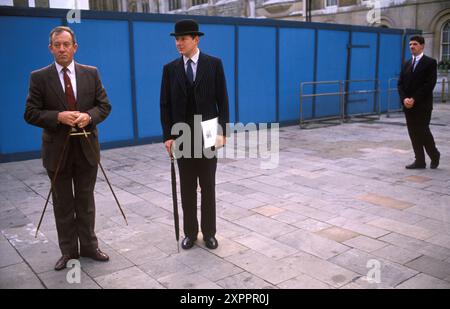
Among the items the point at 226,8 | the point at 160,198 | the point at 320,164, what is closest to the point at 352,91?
the point at 320,164

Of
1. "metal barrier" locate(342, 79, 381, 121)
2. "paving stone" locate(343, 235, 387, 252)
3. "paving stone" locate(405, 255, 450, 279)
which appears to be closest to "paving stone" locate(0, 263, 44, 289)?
"paving stone" locate(343, 235, 387, 252)

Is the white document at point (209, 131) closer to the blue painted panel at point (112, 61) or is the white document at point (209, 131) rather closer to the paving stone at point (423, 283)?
the paving stone at point (423, 283)

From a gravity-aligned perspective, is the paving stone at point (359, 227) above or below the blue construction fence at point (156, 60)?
below

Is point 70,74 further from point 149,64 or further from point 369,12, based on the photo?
point 369,12

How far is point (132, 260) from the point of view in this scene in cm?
383

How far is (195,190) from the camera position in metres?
4.07

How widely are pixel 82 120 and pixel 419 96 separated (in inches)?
206

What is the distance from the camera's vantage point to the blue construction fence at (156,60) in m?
7.96

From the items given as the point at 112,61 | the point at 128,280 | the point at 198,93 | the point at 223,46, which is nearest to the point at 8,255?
the point at 128,280

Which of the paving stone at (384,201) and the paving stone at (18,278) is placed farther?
the paving stone at (384,201)

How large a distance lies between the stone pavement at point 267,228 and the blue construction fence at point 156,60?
4.73ft

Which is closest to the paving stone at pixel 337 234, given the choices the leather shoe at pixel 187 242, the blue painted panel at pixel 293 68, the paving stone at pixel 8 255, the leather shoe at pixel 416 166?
the leather shoe at pixel 187 242

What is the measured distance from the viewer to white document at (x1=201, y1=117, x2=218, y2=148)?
3789 mm
